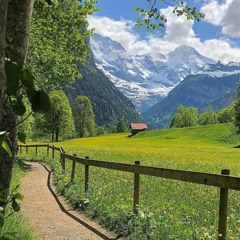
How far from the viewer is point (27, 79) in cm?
181

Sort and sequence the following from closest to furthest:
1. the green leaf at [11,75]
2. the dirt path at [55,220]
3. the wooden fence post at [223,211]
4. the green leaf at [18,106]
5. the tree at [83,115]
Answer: the green leaf at [11,75], the green leaf at [18,106], the wooden fence post at [223,211], the dirt path at [55,220], the tree at [83,115]

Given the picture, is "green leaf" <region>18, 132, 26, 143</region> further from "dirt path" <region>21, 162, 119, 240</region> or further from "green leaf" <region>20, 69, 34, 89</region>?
"dirt path" <region>21, 162, 119, 240</region>

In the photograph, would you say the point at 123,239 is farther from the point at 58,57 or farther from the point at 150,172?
the point at 58,57

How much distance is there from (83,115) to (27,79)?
13698 cm

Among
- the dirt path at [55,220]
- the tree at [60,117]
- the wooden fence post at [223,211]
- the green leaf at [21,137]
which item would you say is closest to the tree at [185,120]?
the tree at [60,117]

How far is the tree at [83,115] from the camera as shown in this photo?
138375 mm

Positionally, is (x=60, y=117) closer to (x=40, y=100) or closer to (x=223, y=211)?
(x=223, y=211)

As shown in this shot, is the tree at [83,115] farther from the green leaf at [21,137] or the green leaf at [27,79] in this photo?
the green leaf at [27,79]

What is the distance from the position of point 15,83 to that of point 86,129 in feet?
464

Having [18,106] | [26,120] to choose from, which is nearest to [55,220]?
[18,106]

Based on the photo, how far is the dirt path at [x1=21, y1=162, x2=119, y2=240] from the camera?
9.42 meters

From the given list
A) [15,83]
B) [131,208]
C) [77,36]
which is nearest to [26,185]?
[77,36]

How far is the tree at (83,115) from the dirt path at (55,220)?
12240cm

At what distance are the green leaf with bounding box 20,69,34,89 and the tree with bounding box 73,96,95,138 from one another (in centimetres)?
13649
